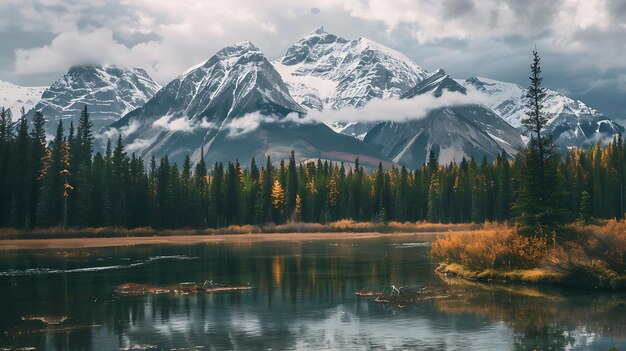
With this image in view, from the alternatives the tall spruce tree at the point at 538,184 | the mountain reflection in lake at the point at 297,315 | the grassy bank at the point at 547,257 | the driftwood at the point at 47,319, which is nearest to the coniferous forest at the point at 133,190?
the tall spruce tree at the point at 538,184

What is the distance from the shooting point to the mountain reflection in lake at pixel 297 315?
33188 millimetres

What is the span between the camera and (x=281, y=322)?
3888 centimetres

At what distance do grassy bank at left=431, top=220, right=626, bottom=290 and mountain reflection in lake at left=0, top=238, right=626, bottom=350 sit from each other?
2398 mm

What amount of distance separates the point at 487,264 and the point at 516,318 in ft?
61.3

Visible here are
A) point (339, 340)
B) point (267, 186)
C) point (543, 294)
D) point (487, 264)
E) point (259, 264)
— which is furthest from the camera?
point (267, 186)

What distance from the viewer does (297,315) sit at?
41.3 m

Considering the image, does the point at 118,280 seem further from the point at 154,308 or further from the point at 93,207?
the point at 93,207

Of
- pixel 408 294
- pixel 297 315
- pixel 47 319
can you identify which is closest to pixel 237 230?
pixel 408 294

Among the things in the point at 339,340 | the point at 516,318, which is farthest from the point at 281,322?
the point at 516,318

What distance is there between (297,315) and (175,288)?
1513 cm

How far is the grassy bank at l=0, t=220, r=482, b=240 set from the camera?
424 ft

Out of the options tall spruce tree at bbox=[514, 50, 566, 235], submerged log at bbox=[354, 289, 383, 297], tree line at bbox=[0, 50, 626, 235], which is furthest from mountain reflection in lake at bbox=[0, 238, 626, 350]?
tree line at bbox=[0, 50, 626, 235]

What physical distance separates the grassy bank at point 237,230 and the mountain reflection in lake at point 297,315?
66426mm

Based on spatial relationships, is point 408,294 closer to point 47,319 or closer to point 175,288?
point 175,288
